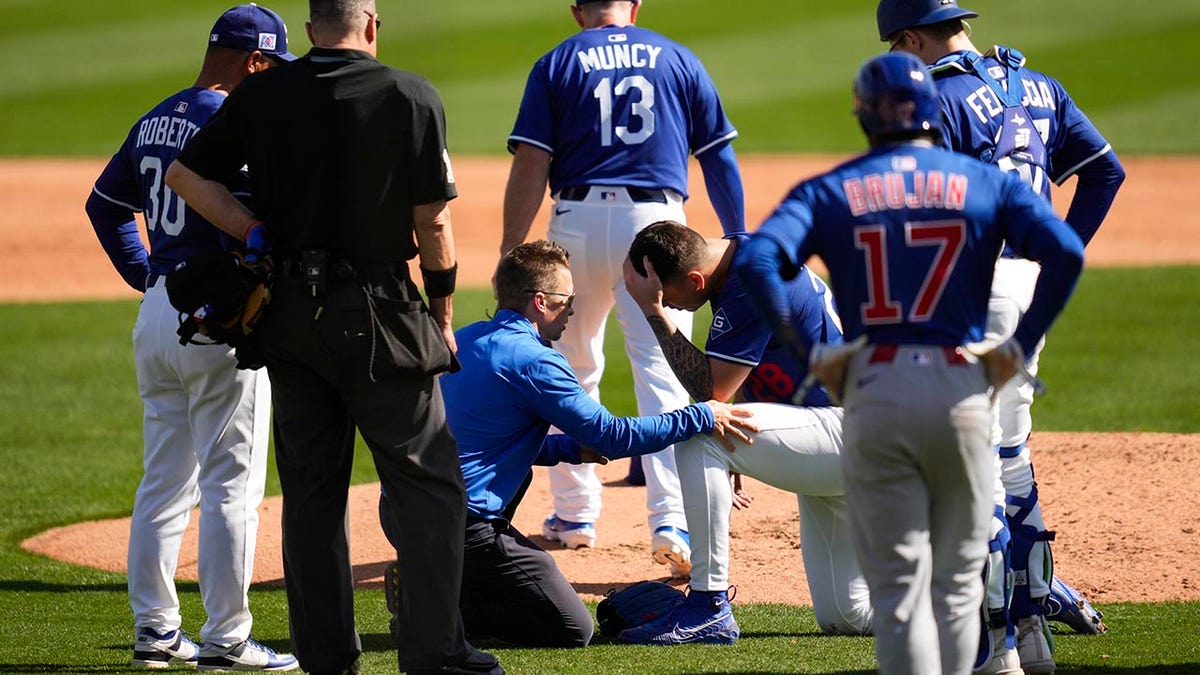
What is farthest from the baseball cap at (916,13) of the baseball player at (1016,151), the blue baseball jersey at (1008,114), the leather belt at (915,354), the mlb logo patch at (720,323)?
the leather belt at (915,354)

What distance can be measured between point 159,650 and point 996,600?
9.03ft

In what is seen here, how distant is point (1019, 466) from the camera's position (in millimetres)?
5188

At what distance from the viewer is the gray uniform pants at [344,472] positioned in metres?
4.18

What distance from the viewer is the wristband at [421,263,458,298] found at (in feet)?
14.1

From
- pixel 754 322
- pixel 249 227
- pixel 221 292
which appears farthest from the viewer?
pixel 754 322

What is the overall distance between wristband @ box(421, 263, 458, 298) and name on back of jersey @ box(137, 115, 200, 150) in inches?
46.5

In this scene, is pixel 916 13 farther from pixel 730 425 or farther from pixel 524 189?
pixel 524 189

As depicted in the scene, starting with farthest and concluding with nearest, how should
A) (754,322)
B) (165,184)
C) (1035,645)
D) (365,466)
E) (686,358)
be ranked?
(365,466) < (686,358) < (754,322) < (165,184) < (1035,645)

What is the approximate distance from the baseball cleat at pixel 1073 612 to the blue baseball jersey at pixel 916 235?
1831mm

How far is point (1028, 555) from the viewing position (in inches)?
199

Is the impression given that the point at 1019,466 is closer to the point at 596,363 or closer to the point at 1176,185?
the point at 596,363

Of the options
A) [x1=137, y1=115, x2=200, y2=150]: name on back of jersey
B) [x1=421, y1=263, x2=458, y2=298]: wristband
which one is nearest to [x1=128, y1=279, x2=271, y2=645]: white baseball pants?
[x1=137, y1=115, x2=200, y2=150]: name on back of jersey

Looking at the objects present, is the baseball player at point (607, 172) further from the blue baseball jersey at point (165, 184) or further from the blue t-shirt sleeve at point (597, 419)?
the blue baseball jersey at point (165, 184)

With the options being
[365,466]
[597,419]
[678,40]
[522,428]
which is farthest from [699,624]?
[678,40]
